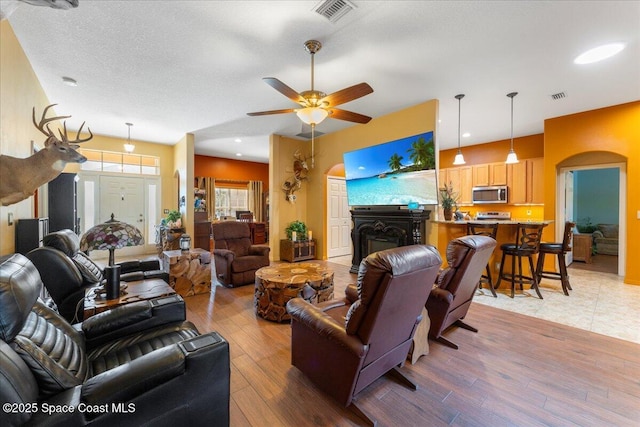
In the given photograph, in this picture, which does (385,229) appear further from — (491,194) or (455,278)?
(491,194)

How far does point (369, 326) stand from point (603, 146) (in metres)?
5.76

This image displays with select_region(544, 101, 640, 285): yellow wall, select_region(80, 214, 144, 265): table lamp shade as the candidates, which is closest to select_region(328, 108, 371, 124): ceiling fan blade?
select_region(80, 214, 144, 265): table lamp shade

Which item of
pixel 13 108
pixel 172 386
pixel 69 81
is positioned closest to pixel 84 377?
pixel 172 386

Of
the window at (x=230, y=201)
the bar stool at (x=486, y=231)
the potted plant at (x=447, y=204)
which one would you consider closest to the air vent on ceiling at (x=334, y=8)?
the potted plant at (x=447, y=204)

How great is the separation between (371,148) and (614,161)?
4218 mm

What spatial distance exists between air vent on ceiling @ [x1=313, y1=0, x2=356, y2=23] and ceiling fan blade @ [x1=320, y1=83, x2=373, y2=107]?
61 centimetres

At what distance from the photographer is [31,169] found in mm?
1936

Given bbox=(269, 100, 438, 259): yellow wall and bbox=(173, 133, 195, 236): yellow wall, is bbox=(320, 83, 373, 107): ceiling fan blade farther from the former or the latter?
Answer: bbox=(173, 133, 195, 236): yellow wall

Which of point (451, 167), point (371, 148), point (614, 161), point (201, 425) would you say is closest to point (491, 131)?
point (451, 167)

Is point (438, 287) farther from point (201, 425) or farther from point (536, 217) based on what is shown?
point (536, 217)

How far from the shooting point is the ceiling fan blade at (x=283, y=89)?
8.24 feet

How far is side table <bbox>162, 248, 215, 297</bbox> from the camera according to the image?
147 inches

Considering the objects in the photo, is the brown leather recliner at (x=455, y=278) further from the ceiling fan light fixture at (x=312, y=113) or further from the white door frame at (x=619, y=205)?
the white door frame at (x=619, y=205)

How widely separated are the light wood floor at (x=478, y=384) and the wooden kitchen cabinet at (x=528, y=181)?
432cm
